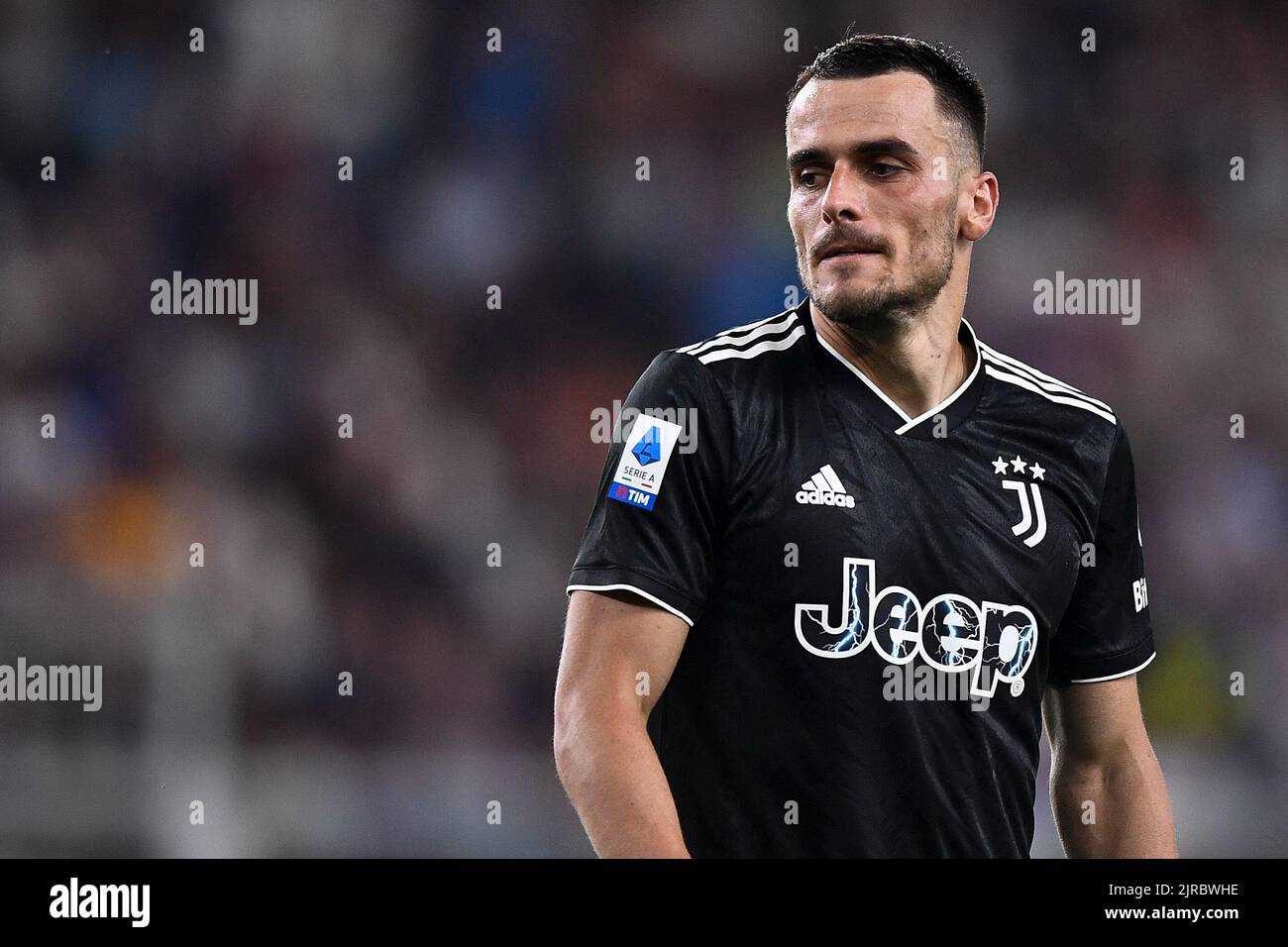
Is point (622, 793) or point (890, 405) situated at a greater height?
point (890, 405)

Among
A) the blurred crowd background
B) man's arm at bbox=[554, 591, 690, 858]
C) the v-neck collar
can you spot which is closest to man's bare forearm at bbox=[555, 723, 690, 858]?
man's arm at bbox=[554, 591, 690, 858]

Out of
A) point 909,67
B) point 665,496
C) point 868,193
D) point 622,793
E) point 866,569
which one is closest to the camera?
point 622,793

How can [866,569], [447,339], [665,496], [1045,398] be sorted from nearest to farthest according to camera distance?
1. [665,496]
2. [866,569]
3. [1045,398]
4. [447,339]

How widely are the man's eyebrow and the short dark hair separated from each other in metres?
0.14

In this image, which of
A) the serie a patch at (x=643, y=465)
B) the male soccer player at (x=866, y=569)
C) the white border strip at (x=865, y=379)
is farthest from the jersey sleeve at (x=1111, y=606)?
the serie a patch at (x=643, y=465)

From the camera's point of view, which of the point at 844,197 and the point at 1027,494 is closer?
the point at 844,197

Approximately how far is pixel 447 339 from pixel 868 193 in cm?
427

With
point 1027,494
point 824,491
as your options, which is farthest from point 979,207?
point 824,491

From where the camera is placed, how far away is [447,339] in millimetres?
6758

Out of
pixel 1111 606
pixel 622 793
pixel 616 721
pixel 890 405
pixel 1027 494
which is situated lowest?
pixel 622 793

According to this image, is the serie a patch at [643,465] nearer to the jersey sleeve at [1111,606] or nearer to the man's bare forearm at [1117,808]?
the jersey sleeve at [1111,606]

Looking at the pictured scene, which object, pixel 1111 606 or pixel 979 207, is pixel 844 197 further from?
pixel 1111 606

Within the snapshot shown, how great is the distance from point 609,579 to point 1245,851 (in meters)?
3.90

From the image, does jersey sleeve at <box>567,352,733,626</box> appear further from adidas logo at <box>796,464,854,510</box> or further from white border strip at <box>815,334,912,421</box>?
white border strip at <box>815,334,912,421</box>
